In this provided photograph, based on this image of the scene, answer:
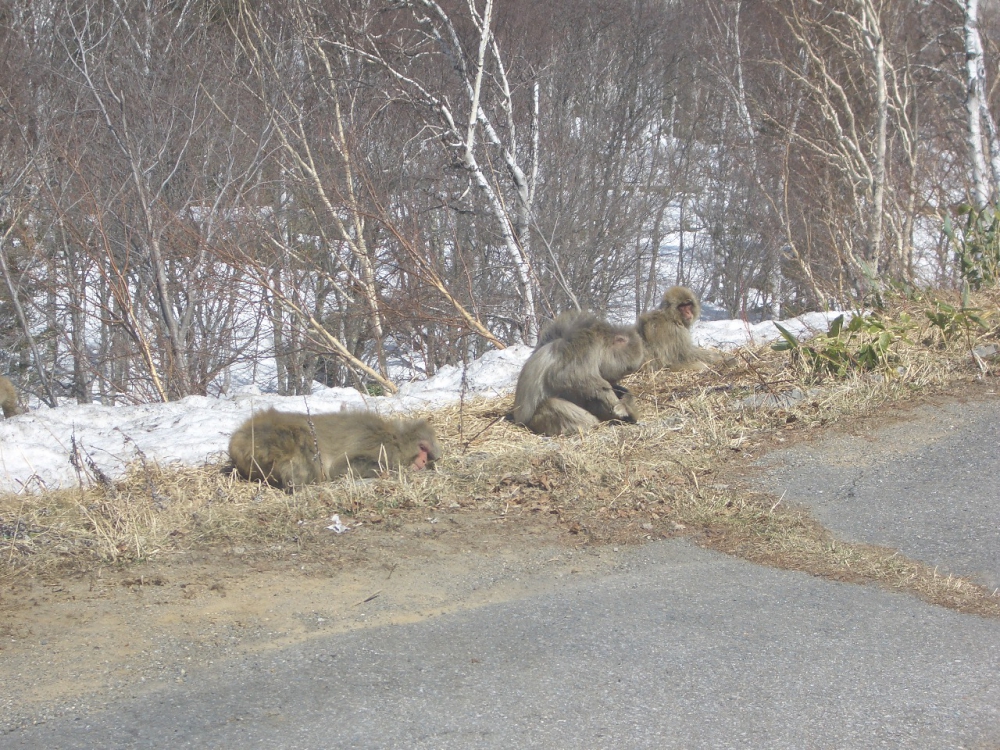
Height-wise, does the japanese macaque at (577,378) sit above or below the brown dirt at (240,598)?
above

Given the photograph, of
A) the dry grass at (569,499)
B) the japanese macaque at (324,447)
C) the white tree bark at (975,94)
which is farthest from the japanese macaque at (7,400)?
the white tree bark at (975,94)

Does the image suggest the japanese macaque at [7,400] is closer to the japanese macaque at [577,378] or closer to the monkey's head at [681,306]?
the japanese macaque at [577,378]

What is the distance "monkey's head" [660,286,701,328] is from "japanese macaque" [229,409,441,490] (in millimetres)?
4047

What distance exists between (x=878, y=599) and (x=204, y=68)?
1366 cm

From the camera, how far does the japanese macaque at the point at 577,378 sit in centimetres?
786

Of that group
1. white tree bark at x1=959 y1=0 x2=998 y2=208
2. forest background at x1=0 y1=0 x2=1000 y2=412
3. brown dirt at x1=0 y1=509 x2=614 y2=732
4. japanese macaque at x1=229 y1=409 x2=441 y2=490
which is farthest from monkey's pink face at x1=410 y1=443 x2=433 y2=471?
white tree bark at x1=959 y1=0 x2=998 y2=208

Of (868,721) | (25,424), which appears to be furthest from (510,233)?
(868,721)

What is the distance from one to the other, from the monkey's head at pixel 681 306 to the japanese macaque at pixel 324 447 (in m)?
4.05

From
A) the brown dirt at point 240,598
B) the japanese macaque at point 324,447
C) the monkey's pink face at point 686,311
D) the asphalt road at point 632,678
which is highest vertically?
the monkey's pink face at point 686,311

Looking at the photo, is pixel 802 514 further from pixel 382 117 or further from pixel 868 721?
pixel 382 117

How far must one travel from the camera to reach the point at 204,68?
1547cm

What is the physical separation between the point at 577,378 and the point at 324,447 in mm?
2177

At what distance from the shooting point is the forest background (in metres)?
13.0

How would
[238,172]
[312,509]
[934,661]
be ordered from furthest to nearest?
[238,172] → [312,509] → [934,661]
